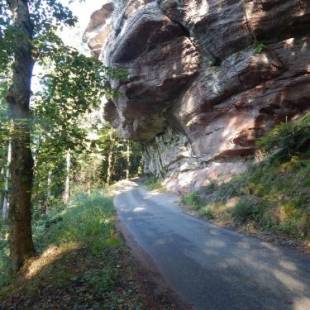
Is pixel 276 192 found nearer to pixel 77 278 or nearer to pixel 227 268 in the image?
pixel 227 268

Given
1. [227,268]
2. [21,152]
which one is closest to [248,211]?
[227,268]

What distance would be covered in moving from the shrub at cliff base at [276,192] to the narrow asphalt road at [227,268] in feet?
2.92

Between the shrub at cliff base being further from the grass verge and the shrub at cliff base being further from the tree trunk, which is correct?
the tree trunk

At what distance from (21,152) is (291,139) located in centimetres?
927

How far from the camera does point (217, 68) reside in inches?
723

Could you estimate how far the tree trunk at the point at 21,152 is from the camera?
759 centimetres

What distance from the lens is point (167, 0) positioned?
18.1 m

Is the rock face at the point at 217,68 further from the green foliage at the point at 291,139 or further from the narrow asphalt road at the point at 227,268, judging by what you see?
the narrow asphalt road at the point at 227,268

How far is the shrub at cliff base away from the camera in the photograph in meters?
8.89

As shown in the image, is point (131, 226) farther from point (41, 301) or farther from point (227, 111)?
point (227, 111)

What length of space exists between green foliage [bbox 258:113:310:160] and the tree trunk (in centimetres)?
886

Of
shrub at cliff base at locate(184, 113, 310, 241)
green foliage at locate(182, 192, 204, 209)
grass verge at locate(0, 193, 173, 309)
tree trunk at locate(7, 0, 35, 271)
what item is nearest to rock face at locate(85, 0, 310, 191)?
green foliage at locate(182, 192, 204, 209)

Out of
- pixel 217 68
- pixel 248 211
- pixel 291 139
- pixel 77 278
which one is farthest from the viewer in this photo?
pixel 217 68

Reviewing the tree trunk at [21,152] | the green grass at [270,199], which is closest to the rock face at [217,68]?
the green grass at [270,199]
